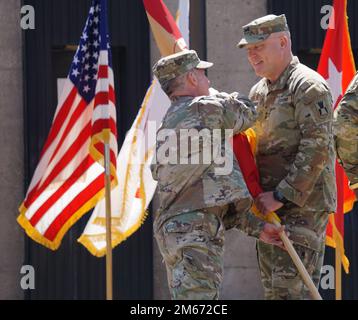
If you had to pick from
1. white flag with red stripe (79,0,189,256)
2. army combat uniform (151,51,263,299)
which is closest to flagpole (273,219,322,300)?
army combat uniform (151,51,263,299)

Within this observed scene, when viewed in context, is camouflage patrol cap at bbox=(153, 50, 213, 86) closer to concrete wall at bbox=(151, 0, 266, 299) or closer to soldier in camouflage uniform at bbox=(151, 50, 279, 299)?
soldier in camouflage uniform at bbox=(151, 50, 279, 299)

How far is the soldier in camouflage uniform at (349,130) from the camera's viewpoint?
7.96 metres

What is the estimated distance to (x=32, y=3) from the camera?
12.4 meters

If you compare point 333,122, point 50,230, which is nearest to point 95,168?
point 50,230

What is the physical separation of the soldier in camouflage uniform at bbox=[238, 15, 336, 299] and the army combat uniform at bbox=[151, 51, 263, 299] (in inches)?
11.8

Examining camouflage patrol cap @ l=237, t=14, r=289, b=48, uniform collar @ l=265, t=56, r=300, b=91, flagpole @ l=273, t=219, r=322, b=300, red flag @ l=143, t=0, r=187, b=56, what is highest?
red flag @ l=143, t=0, r=187, b=56

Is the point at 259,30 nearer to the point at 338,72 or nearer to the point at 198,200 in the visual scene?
the point at 198,200

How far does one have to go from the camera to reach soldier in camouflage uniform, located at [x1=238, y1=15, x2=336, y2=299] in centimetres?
750

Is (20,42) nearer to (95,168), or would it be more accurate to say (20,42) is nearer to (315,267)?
(95,168)

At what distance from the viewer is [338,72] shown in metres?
10.3

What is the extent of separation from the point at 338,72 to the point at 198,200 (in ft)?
10.9

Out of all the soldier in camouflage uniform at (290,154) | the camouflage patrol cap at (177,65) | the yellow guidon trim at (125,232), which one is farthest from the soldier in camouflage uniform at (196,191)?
the yellow guidon trim at (125,232)

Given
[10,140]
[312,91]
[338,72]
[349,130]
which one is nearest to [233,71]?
[10,140]

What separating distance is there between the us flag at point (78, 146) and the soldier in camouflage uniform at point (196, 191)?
257 cm
